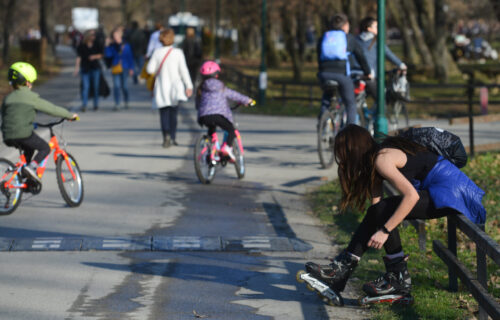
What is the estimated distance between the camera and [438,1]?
3178 cm

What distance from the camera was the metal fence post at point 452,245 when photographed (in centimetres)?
600

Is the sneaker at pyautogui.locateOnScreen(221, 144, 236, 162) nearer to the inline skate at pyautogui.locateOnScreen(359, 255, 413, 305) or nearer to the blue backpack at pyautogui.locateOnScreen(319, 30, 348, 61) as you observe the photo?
the blue backpack at pyautogui.locateOnScreen(319, 30, 348, 61)

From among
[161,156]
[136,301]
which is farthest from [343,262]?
[161,156]

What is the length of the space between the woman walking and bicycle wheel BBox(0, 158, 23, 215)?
1109 cm

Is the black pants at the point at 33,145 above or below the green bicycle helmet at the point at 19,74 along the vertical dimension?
below

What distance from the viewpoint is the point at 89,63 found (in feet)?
66.8

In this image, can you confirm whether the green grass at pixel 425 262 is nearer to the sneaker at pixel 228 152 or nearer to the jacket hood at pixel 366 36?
the sneaker at pixel 228 152

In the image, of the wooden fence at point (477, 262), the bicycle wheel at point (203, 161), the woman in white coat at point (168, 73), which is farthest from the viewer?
the woman in white coat at point (168, 73)

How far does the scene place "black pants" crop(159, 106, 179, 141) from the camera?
14328mm

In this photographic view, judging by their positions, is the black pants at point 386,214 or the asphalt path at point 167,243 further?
the asphalt path at point 167,243

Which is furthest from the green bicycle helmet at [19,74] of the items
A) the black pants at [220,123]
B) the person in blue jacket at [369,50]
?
the person in blue jacket at [369,50]

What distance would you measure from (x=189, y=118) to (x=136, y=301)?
1406cm

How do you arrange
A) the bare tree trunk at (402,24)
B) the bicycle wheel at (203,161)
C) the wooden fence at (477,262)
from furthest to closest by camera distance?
the bare tree trunk at (402,24) → the bicycle wheel at (203,161) → the wooden fence at (477,262)

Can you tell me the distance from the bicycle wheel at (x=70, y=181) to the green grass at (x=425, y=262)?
2.43m
